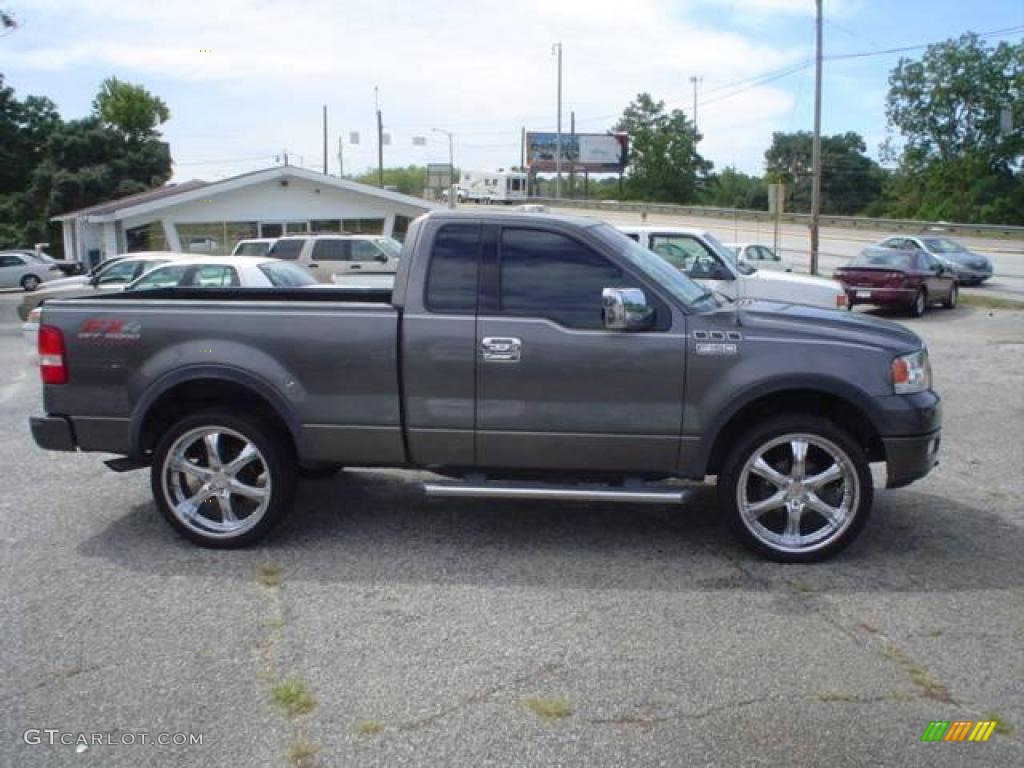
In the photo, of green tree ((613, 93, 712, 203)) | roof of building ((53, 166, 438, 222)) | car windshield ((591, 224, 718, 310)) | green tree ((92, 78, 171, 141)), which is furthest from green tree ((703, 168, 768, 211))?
car windshield ((591, 224, 718, 310))

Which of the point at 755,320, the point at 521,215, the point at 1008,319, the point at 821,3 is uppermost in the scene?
the point at 821,3

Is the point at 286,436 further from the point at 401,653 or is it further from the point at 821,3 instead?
the point at 821,3

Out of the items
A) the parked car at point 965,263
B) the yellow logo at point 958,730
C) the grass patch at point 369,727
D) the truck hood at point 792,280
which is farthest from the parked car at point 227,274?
the parked car at point 965,263

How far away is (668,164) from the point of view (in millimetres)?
102062

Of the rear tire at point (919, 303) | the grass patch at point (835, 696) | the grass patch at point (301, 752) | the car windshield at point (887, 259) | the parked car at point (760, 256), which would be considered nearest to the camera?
the grass patch at point (301, 752)

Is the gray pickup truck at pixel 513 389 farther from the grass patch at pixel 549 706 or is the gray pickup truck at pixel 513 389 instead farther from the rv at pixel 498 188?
the rv at pixel 498 188

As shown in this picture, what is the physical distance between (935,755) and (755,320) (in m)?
2.54

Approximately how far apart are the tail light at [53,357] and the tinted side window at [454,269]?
2.12m

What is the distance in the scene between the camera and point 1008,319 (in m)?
21.7

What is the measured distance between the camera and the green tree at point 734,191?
96706mm

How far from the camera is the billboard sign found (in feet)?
326

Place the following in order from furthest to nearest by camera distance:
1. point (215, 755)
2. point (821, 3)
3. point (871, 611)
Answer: point (821, 3), point (871, 611), point (215, 755)

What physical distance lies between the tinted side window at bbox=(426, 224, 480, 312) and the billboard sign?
94.6 metres

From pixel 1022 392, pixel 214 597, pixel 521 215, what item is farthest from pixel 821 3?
pixel 214 597
